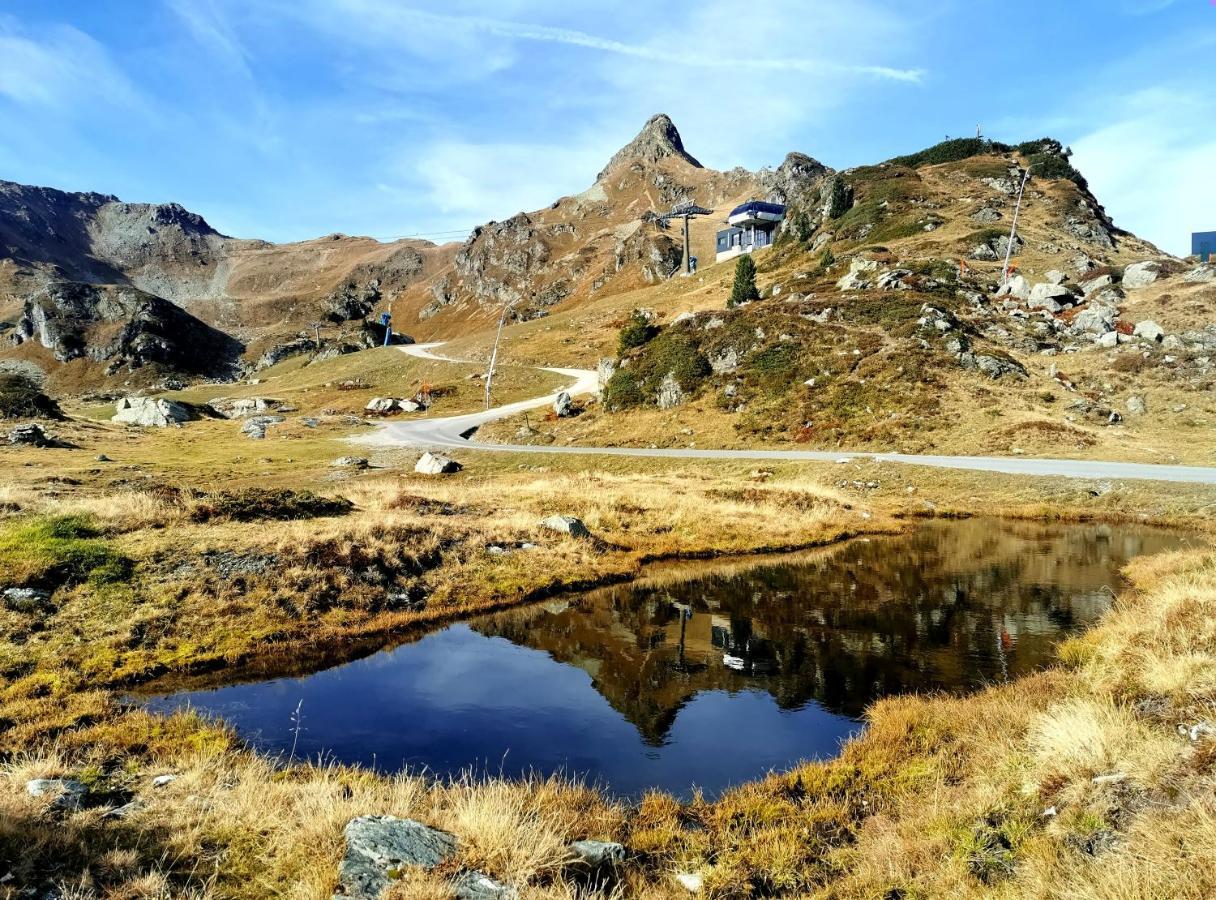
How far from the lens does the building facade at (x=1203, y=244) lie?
8044 centimetres

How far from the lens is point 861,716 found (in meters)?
13.8

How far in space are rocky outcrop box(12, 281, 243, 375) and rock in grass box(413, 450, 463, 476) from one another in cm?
15861

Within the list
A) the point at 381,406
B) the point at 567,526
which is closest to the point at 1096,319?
the point at 567,526

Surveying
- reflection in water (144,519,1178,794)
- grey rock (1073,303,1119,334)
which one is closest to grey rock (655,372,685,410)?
grey rock (1073,303,1119,334)

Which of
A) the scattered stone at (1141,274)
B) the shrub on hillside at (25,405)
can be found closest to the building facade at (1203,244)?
the scattered stone at (1141,274)

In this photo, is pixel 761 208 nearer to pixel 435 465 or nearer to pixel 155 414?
pixel 435 465

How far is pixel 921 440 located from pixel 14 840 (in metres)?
52.6

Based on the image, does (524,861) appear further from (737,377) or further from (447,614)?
(737,377)

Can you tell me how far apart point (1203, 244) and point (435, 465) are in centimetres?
9771

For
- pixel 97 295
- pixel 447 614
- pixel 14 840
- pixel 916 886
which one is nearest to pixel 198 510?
A: pixel 447 614

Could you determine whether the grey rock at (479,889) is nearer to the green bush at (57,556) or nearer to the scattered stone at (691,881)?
the scattered stone at (691,881)

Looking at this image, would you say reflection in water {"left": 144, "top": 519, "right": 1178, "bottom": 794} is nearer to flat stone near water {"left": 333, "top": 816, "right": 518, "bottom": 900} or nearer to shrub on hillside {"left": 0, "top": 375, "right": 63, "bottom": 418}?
flat stone near water {"left": 333, "top": 816, "right": 518, "bottom": 900}

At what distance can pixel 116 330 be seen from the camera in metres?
177

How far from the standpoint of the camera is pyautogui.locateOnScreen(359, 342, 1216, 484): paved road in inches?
1449
